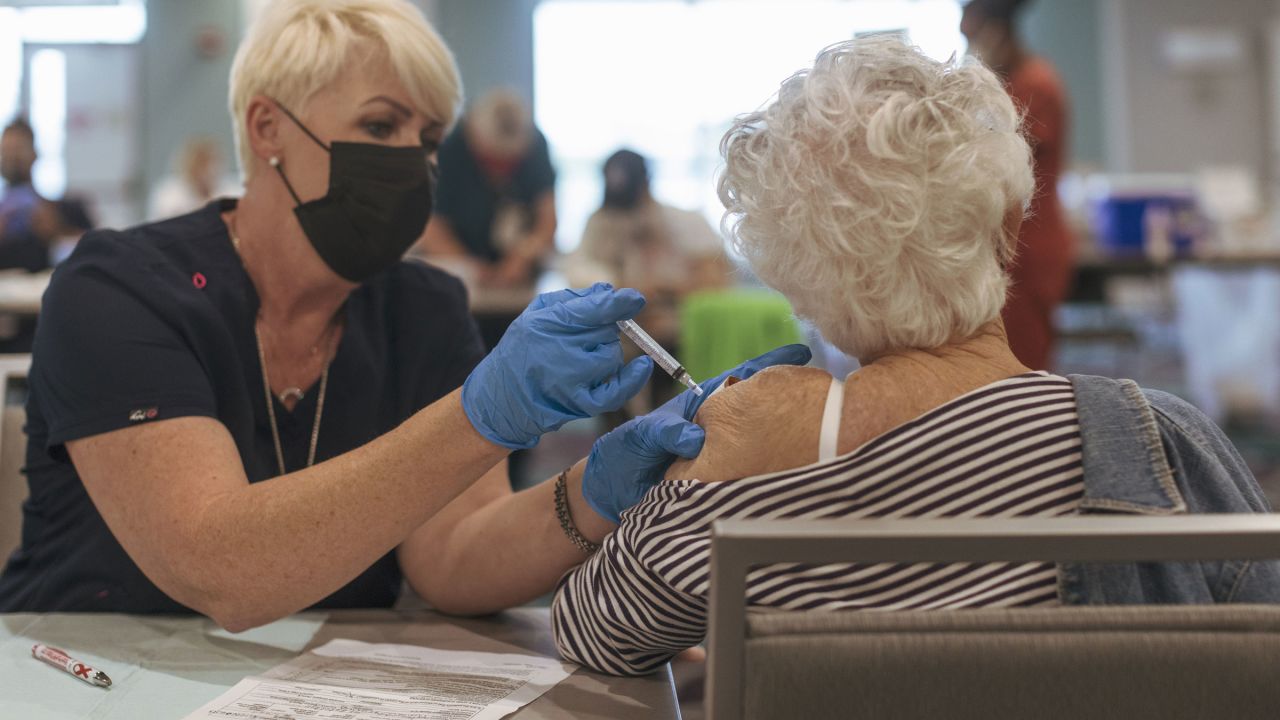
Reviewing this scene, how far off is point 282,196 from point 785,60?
770cm

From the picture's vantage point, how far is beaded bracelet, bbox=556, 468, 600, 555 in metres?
1.13

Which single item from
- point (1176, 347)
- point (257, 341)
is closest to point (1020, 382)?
point (257, 341)

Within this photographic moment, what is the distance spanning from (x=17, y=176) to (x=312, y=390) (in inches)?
144

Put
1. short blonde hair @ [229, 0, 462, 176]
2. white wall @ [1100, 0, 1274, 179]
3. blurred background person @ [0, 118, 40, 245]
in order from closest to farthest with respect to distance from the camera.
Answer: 1. short blonde hair @ [229, 0, 462, 176]
2. blurred background person @ [0, 118, 40, 245]
3. white wall @ [1100, 0, 1274, 179]

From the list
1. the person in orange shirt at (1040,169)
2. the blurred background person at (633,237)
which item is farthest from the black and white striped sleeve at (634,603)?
the blurred background person at (633,237)

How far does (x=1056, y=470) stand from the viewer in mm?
819

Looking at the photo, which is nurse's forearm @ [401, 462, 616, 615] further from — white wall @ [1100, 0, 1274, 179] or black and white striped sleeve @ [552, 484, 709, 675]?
white wall @ [1100, 0, 1274, 179]

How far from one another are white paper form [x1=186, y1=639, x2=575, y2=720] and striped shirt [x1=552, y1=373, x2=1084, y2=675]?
0.20 m

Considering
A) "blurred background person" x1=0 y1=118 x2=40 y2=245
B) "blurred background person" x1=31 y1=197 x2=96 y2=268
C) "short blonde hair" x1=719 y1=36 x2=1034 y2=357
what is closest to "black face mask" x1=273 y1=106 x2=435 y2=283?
"short blonde hair" x1=719 y1=36 x2=1034 y2=357

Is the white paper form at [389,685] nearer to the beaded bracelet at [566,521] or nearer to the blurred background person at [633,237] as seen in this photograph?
the beaded bracelet at [566,521]

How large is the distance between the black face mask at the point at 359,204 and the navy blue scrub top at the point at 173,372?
0.10m

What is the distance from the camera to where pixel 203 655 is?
1078mm

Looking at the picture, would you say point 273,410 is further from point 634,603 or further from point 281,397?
point 634,603

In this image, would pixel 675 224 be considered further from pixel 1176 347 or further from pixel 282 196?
pixel 1176 347
